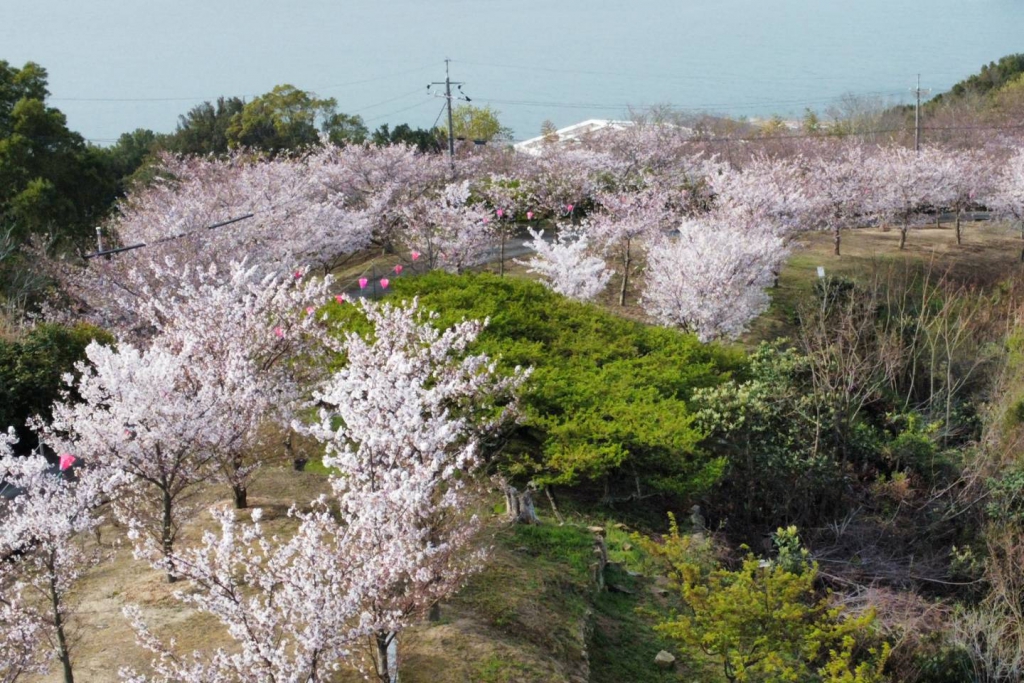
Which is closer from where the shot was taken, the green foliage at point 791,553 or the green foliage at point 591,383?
the green foliage at point 791,553

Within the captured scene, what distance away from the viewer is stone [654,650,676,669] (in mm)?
9770

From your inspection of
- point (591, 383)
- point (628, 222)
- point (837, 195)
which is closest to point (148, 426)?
point (591, 383)

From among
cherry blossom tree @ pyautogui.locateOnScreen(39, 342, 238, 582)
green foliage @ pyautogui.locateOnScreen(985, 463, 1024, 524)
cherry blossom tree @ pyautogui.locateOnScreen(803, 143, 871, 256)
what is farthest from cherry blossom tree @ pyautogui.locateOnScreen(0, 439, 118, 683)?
cherry blossom tree @ pyautogui.locateOnScreen(803, 143, 871, 256)

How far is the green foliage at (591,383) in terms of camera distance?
40.4 ft

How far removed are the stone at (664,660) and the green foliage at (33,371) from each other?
32.2 feet

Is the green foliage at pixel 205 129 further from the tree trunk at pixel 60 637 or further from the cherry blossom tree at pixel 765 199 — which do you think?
the tree trunk at pixel 60 637

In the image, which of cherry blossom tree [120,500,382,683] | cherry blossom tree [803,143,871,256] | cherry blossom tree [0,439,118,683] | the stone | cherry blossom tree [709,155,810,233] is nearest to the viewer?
cherry blossom tree [120,500,382,683]

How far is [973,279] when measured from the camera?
30828mm

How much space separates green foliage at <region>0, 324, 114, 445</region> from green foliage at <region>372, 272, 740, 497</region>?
552 centimetres

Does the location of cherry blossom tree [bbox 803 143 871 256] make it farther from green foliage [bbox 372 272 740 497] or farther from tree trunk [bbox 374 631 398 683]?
tree trunk [bbox 374 631 398 683]

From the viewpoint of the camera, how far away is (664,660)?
9766 mm

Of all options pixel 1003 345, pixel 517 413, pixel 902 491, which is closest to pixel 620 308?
pixel 1003 345

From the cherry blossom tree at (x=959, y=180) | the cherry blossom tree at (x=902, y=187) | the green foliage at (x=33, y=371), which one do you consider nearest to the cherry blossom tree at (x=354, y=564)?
the green foliage at (x=33, y=371)

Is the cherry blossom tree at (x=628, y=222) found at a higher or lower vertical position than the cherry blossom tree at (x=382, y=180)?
lower
